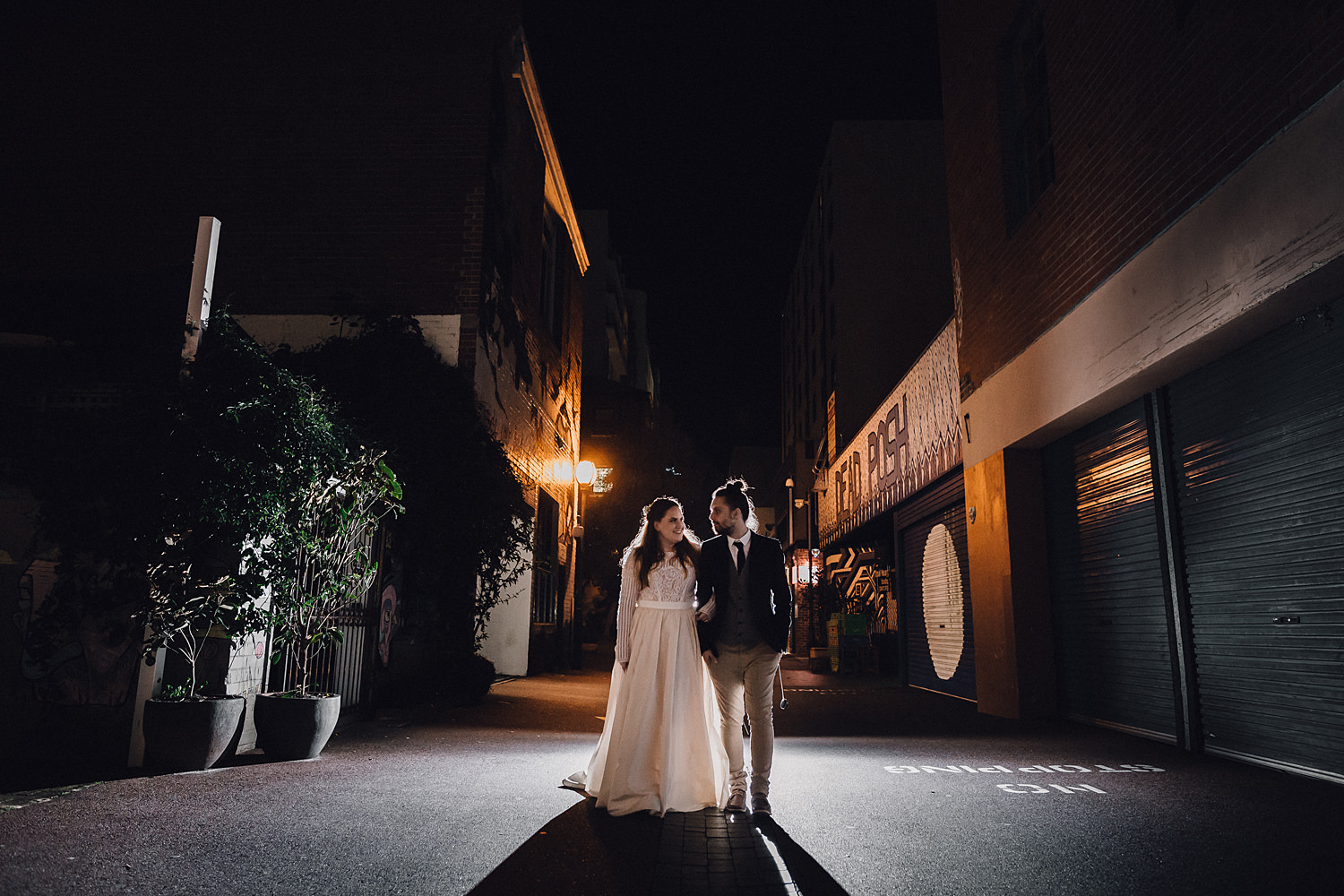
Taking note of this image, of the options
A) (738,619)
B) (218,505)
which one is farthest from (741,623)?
(218,505)

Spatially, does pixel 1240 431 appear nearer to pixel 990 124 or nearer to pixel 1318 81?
pixel 1318 81

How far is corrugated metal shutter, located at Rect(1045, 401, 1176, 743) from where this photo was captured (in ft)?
24.2

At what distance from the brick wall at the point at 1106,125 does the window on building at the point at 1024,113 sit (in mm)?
130

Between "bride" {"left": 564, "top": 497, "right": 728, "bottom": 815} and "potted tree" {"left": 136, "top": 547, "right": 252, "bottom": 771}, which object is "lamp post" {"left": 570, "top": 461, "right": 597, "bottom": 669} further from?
"bride" {"left": 564, "top": 497, "right": 728, "bottom": 815}

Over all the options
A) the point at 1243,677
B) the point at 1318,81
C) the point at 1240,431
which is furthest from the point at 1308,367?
the point at 1243,677

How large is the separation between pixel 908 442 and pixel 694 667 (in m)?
10.3

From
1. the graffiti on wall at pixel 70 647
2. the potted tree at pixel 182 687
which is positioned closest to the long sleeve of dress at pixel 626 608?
the potted tree at pixel 182 687

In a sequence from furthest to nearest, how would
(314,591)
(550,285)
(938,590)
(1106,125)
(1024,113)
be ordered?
(550,285) < (938,590) < (1024,113) < (1106,125) < (314,591)

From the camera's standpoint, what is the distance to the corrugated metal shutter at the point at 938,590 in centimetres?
1192

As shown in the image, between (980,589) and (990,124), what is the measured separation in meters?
5.91

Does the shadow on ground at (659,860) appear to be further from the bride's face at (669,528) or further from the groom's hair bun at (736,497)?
the groom's hair bun at (736,497)

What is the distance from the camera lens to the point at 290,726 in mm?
6328

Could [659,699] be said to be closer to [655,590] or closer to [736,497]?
[655,590]

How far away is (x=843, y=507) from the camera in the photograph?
21969 mm
